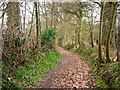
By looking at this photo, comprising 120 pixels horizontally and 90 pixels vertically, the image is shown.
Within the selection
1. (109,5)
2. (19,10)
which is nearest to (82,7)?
(109,5)

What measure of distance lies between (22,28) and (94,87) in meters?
5.97

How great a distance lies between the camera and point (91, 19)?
14.8 m

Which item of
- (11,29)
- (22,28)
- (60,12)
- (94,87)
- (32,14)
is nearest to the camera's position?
(94,87)

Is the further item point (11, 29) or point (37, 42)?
point (37, 42)

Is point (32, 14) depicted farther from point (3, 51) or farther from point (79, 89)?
point (79, 89)

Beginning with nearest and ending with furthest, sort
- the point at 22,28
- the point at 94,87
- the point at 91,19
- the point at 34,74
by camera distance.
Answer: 1. the point at 94,87
2. the point at 34,74
3. the point at 22,28
4. the point at 91,19

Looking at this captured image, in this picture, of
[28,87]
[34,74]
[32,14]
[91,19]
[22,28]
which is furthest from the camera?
[91,19]

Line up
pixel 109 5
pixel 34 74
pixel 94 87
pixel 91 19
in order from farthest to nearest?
pixel 91 19, pixel 109 5, pixel 34 74, pixel 94 87

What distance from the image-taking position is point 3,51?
5.66 meters

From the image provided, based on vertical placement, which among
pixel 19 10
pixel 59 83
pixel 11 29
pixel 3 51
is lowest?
pixel 59 83

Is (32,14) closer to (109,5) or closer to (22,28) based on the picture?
(22,28)

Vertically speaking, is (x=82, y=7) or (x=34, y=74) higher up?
(x=82, y=7)

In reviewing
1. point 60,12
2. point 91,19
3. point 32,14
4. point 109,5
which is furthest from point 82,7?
point 32,14

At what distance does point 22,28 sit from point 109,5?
26.8 ft
